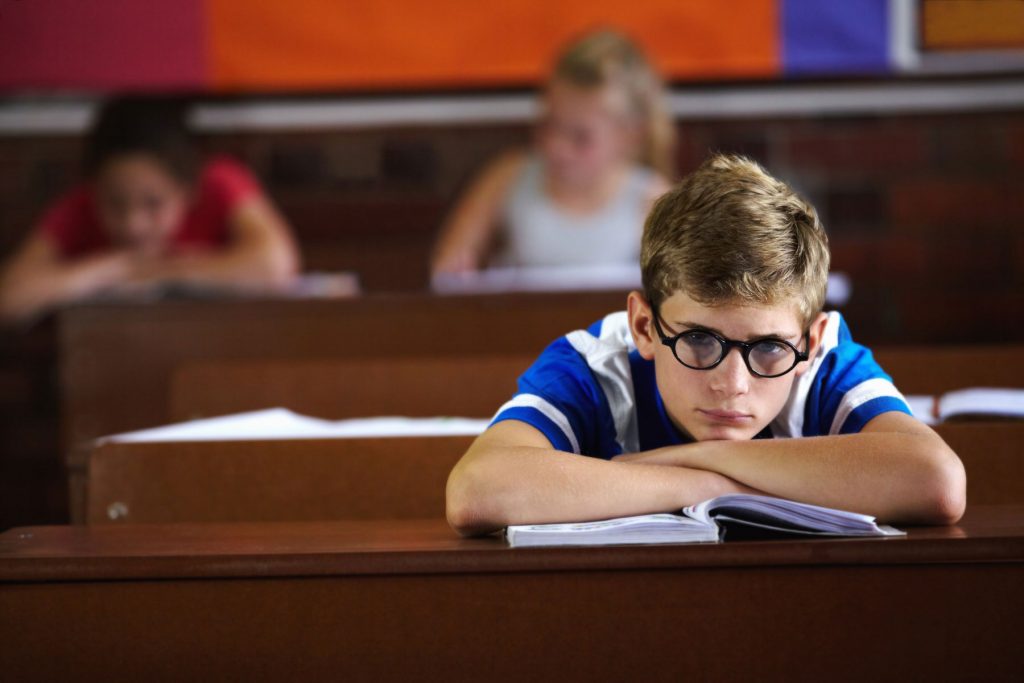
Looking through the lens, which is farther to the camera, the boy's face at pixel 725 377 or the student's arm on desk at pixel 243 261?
the student's arm on desk at pixel 243 261

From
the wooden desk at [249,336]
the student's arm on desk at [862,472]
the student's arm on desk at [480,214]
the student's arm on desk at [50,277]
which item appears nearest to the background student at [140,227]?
the student's arm on desk at [50,277]

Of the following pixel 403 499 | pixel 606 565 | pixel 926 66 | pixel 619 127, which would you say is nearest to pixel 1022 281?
pixel 926 66

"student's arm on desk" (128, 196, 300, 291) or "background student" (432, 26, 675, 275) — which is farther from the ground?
"background student" (432, 26, 675, 275)

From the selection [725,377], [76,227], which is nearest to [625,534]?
[725,377]

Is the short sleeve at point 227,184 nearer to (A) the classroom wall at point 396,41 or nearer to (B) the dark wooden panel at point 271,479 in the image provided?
(A) the classroom wall at point 396,41

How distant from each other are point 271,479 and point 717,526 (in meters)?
0.62

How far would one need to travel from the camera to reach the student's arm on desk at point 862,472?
109 cm

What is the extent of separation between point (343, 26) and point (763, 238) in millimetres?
2448

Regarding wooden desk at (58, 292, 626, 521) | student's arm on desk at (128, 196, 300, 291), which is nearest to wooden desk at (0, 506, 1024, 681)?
wooden desk at (58, 292, 626, 521)

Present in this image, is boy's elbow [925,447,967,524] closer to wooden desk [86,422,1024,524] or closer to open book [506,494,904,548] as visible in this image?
open book [506,494,904,548]

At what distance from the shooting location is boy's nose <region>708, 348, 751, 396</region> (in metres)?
1.17

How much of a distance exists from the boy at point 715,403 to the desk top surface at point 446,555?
0.05 m

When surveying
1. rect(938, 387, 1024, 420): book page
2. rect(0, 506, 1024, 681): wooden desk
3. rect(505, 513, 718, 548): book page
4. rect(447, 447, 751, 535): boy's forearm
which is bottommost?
rect(0, 506, 1024, 681): wooden desk

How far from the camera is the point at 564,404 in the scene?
1.26 m
